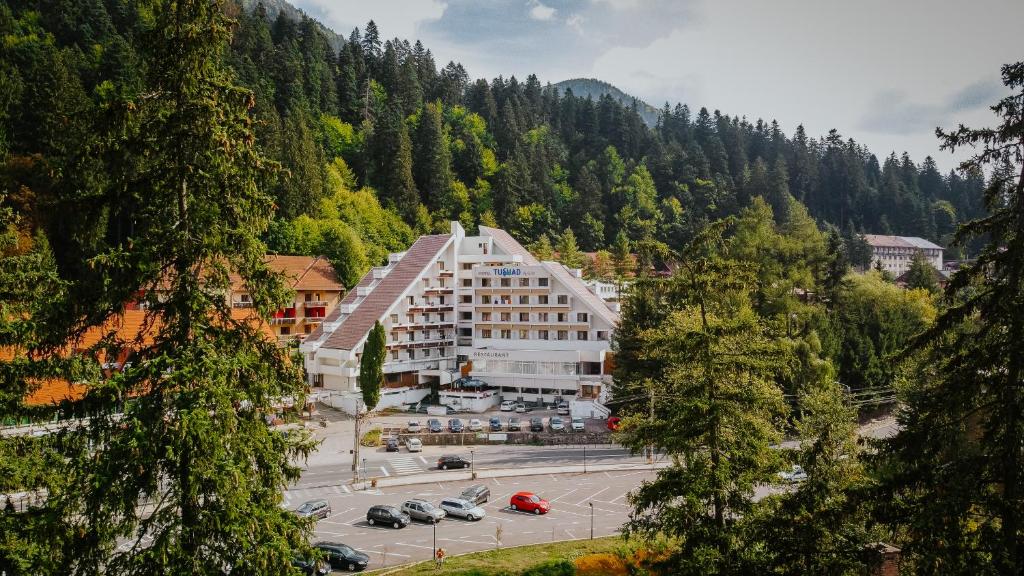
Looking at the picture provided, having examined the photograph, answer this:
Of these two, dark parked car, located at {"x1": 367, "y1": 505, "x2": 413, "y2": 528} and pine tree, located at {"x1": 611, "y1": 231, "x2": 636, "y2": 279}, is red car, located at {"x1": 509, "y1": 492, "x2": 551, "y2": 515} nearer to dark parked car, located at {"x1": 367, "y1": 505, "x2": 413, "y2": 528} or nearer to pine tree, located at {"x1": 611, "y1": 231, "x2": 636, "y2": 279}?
dark parked car, located at {"x1": 367, "y1": 505, "x2": 413, "y2": 528}

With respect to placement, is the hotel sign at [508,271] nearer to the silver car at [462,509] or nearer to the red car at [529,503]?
the red car at [529,503]

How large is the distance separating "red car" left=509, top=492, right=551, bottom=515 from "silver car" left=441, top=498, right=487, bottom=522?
1.77 metres

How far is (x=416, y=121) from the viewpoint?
117 metres

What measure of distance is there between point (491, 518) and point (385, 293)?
37538 mm

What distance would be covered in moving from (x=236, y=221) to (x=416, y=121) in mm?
111577

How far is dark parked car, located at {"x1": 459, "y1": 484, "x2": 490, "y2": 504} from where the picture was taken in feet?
113

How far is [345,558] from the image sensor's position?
2534cm

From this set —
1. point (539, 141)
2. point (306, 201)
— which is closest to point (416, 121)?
point (539, 141)

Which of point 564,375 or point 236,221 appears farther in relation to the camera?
point 564,375

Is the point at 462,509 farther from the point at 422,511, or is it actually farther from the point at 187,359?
the point at 187,359

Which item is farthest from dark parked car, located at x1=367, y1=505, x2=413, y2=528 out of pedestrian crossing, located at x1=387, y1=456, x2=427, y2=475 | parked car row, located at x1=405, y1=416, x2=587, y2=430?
parked car row, located at x1=405, y1=416, x2=587, y2=430

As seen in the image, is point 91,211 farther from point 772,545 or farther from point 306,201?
point 306,201

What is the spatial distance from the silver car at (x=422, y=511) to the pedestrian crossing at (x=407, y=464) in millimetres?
9277

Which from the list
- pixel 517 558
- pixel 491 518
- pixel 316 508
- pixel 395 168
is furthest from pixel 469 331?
pixel 517 558
